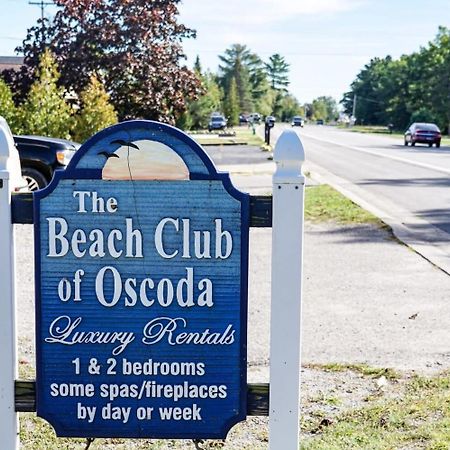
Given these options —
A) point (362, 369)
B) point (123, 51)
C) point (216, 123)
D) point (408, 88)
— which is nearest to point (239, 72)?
point (408, 88)

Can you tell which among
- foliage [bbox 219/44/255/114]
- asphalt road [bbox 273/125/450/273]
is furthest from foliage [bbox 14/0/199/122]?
foliage [bbox 219/44/255/114]

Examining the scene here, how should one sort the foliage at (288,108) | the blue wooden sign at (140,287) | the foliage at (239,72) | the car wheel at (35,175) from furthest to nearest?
the foliage at (288,108), the foliage at (239,72), the car wheel at (35,175), the blue wooden sign at (140,287)

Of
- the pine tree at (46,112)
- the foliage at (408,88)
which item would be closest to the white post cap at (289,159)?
the pine tree at (46,112)

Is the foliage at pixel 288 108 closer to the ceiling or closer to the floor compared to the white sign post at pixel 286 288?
closer to the ceiling

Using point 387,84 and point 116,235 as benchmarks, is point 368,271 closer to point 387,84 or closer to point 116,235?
point 116,235

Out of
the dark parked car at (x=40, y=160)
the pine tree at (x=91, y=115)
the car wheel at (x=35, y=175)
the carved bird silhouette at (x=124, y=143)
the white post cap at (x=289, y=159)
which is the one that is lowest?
the car wheel at (x=35, y=175)

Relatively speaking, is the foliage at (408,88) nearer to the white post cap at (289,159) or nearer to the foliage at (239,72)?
the foliage at (239,72)

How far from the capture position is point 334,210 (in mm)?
12586

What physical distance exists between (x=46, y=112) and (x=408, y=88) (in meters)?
76.6

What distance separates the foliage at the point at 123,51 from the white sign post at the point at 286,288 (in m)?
19.7

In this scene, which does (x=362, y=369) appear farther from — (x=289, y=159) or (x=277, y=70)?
(x=277, y=70)

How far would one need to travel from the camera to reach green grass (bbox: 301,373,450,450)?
3.69m

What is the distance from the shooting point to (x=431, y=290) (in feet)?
23.3

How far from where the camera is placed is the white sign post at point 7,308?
292 cm
